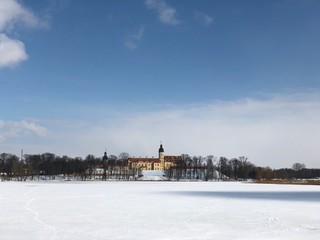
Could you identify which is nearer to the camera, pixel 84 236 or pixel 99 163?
pixel 84 236

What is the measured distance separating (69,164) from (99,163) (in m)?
16.3

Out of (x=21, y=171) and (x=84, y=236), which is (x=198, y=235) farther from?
(x=21, y=171)

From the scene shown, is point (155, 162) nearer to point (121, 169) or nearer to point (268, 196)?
point (121, 169)

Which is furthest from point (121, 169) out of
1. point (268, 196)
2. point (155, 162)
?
point (268, 196)

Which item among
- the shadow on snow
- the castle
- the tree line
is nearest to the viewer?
the shadow on snow

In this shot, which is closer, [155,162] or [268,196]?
[268,196]

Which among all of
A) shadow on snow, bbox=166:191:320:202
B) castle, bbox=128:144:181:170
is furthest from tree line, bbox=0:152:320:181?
shadow on snow, bbox=166:191:320:202

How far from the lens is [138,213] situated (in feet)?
45.3

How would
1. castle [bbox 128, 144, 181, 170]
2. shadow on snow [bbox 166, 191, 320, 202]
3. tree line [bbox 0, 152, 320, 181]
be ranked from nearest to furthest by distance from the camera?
shadow on snow [bbox 166, 191, 320, 202]
tree line [bbox 0, 152, 320, 181]
castle [bbox 128, 144, 181, 170]

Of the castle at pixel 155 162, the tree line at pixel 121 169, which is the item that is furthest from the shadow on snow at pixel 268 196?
the castle at pixel 155 162

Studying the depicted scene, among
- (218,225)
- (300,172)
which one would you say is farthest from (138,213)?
(300,172)

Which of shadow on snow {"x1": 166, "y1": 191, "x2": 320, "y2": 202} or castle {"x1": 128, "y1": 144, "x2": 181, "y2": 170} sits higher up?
castle {"x1": 128, "y1": 144, "x2": 181, "y2": 170}

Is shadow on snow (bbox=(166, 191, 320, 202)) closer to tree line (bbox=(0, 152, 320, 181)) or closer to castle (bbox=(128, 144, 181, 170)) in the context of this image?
tree line (bbox=(0, 152, 320, 181))

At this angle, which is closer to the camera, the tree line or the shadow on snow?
the shadow on snow
